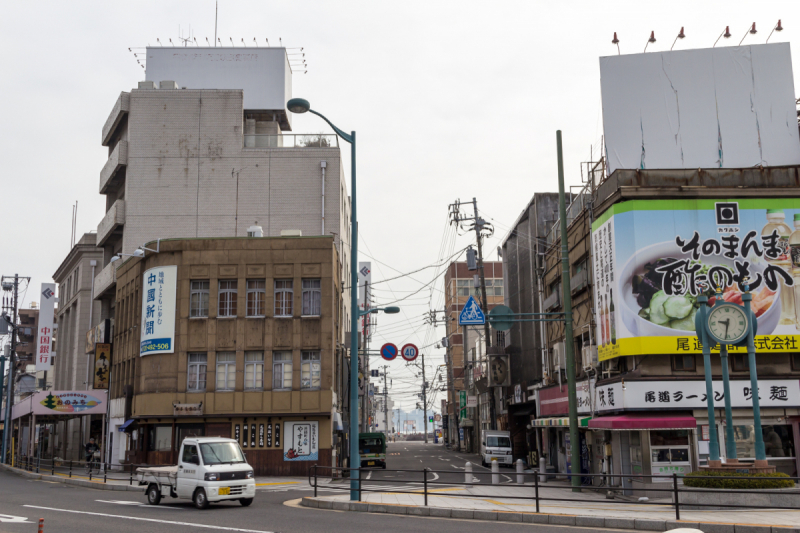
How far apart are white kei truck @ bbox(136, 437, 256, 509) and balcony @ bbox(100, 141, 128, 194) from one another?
33789 mm

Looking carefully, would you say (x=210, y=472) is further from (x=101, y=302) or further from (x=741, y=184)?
(x=101, y=302)

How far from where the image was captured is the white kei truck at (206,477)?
2092cm

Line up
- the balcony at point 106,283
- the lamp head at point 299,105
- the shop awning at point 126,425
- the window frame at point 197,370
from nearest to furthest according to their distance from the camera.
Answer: the lamp head at point 299,105 → the window frame at point 197,370 → the shop awning at point 126,425 → the balcony at point 106,283

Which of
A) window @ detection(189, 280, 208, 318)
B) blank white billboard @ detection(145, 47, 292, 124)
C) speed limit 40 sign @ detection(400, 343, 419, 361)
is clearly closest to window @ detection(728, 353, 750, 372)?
speed limit 40 sign @ detection(400, 343, 419, 361)

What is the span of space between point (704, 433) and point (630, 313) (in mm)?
5095

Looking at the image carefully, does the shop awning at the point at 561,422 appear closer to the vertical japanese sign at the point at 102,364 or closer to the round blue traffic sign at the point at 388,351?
the round blue traffic sign at the point at 388,351

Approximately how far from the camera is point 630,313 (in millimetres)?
26766

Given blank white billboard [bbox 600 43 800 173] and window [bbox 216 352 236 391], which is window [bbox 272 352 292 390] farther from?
blank white billboard [bbox 600 43 800 173]

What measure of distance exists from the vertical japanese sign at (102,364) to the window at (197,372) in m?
12.5

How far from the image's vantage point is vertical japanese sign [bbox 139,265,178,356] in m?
39.6

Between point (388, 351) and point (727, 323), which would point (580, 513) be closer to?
point (727, 323)

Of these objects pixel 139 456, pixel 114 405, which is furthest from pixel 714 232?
Result: pixel 114 405

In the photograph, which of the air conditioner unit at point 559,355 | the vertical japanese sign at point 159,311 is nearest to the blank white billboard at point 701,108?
the air conditioner unit at point 559,355

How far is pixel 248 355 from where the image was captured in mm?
39344
